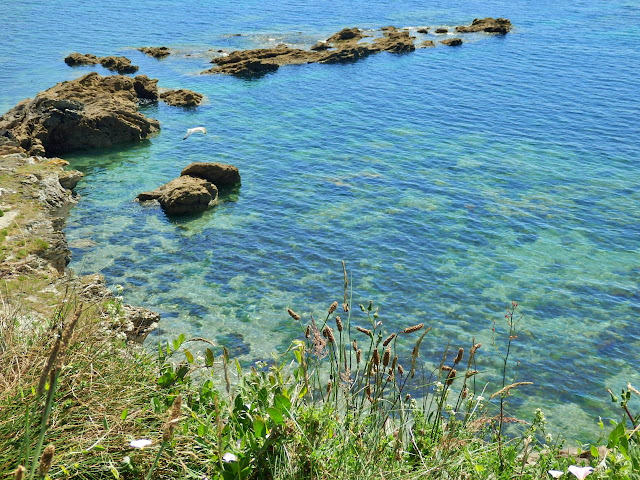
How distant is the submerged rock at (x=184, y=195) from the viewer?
20.1m

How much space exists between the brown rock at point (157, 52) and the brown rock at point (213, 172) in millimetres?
23442

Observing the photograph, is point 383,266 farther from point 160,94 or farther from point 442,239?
point 160,94

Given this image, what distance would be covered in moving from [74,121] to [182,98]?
26.7 ft

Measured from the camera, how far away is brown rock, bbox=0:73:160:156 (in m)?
23.8

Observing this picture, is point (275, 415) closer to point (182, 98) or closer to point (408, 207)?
point (408, 207)

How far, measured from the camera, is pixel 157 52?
42906 millimetres

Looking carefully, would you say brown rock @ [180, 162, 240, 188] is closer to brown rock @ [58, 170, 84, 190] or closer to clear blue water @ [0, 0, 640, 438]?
clear blue water @ [0, 0, 640, 438]

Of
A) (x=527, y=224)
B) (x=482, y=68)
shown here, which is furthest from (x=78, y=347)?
(x=482, y=68)

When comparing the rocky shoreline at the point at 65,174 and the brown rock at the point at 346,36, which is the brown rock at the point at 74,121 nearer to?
the rocky shoreline at the point at 65,174

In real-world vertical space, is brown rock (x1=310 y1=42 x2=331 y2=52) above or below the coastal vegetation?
below

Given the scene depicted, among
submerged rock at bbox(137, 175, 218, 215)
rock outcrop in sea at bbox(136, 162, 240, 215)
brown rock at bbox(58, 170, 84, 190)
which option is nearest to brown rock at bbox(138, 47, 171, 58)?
rock outcrop in sea at bbox(136, 162, 240, 215)

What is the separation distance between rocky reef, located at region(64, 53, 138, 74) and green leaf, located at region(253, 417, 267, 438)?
36.6 meters

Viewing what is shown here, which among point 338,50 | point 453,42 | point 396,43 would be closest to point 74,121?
point 338,50

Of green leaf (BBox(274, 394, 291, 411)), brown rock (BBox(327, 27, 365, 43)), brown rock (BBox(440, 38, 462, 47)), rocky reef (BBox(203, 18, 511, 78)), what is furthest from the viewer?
brown rock (BBox(327, 27, 365, 43))
